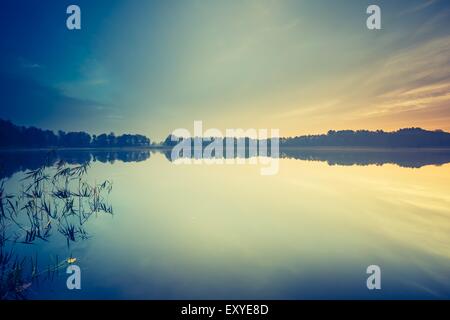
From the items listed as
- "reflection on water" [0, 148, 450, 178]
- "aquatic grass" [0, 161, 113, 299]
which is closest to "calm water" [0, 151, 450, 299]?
"aquatic grass" [0, 161, 113, 299]

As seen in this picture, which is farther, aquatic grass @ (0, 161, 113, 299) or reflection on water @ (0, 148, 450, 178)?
reflection on water @ (0, 148, 450, 178)

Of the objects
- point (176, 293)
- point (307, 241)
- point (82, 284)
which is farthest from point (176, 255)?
point (307, 241)

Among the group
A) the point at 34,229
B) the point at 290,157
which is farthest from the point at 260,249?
the point at 290,157

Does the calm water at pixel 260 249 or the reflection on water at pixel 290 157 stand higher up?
the reflection on water at pixel 290 157

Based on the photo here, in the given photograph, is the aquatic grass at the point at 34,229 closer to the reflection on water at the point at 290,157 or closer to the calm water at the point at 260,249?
the calm water at the point at 260,249

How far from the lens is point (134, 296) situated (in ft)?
17.7

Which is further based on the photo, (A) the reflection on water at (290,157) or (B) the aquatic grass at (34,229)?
(A) the reflection on water at (290,157)

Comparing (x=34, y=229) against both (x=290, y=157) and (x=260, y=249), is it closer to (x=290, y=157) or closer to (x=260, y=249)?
(x=260, y=249)

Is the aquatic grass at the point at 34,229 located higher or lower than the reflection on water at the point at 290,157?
lower

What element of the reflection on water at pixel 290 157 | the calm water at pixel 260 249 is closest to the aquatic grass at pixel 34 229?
the calm water at pixel 260 249

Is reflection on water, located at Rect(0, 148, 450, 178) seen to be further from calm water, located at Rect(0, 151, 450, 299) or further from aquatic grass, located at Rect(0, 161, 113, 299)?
calm water, located at Rect(0, 151, 450, 299)

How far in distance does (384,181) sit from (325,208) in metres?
11.0

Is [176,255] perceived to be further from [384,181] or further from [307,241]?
[384,181]
